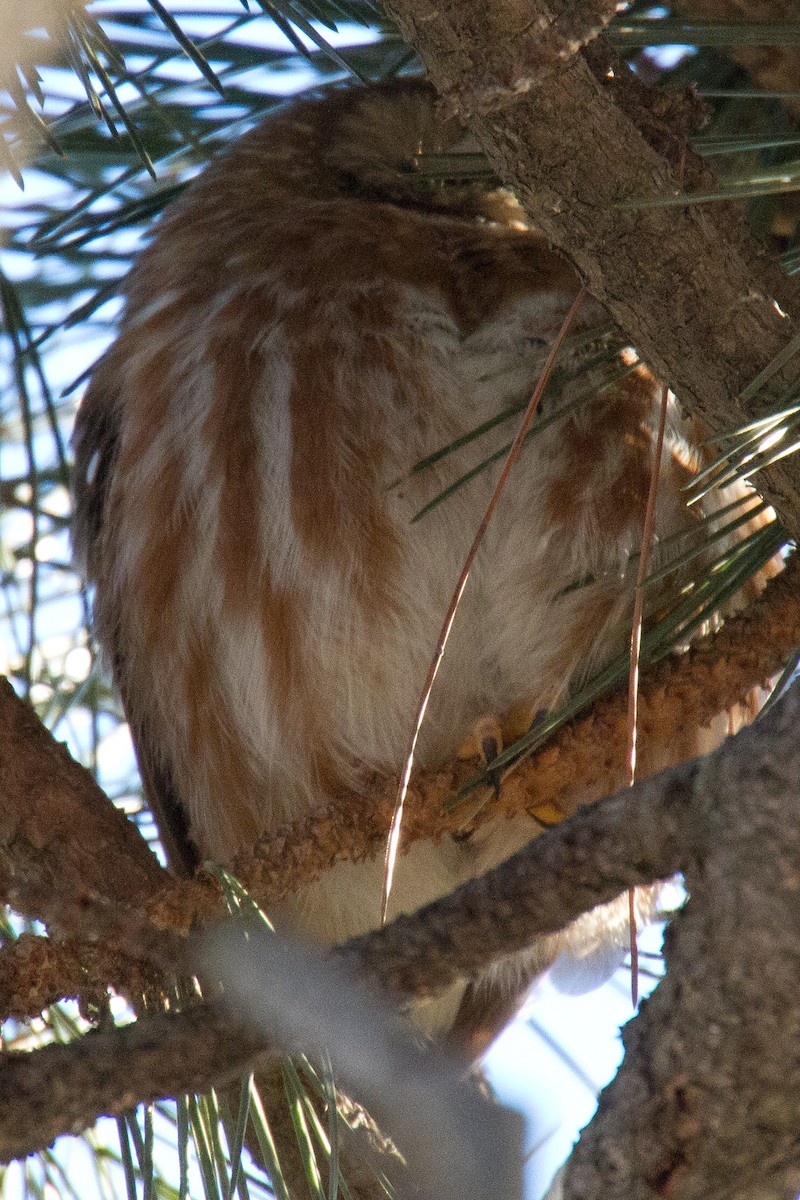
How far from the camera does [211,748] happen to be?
7.75 feet

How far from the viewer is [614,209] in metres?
1.23

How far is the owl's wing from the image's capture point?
2.57 meters

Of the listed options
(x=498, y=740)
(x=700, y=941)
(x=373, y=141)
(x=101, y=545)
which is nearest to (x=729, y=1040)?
(x=700, y=941)

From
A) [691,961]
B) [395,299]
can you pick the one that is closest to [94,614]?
[395,299]

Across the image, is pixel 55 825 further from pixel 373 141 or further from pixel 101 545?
pixel 373 141

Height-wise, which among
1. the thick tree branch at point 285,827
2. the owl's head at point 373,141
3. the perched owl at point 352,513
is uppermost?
the owl's head at point 373,141

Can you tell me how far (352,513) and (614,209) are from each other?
37.6 inches

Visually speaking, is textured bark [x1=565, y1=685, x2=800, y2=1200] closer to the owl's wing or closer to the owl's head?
the owl's wing

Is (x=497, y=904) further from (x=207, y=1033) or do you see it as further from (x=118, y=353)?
(x=118, y=353)

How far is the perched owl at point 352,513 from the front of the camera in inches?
82.6

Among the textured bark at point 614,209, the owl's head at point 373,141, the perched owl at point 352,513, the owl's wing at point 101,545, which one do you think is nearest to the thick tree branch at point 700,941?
the textured bark at point 614,209

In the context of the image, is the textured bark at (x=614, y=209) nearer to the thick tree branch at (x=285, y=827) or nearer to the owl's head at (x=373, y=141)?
the thick tree branch at (x=285, y=827)

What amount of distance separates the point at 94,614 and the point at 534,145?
1.67 m

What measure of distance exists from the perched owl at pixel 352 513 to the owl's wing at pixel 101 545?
0.21ft
